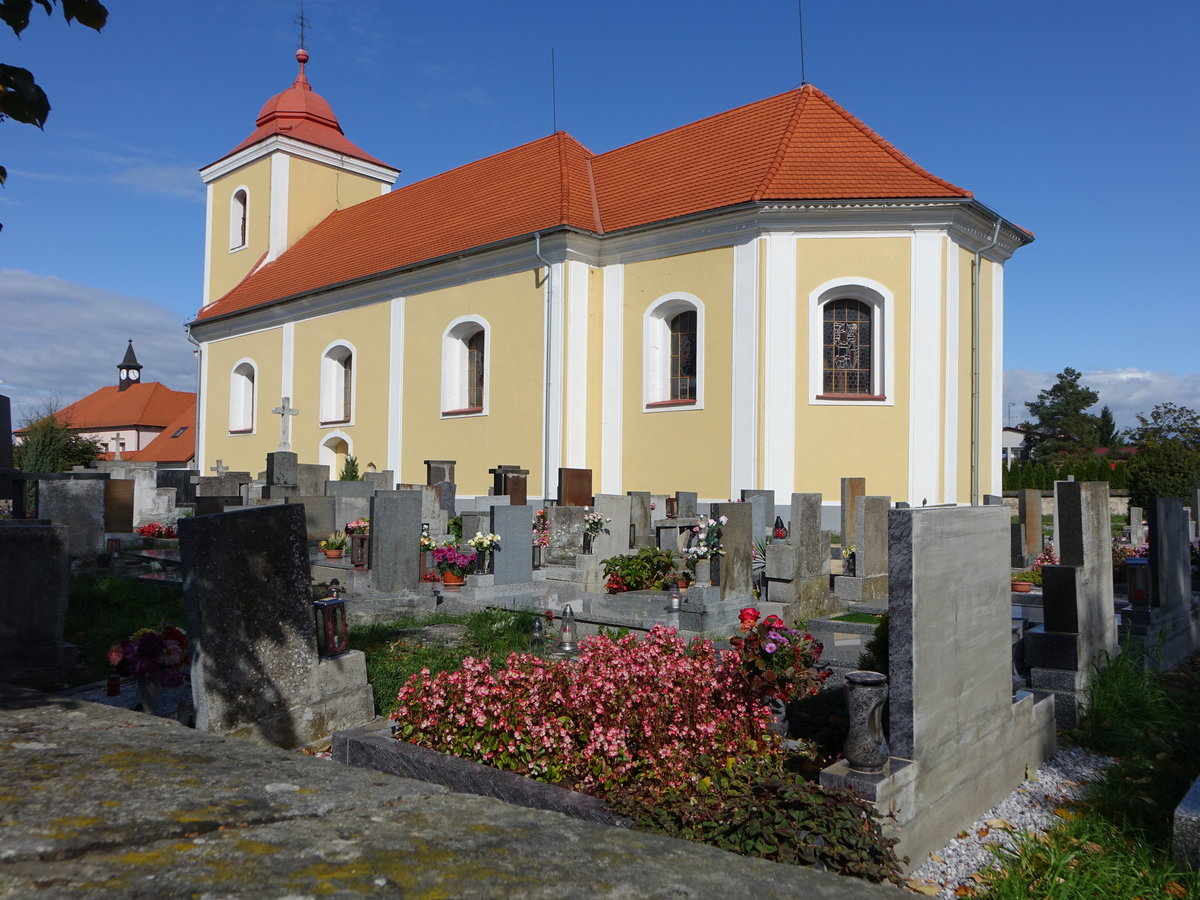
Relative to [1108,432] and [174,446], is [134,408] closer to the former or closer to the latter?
[174,446]

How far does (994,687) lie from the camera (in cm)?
438

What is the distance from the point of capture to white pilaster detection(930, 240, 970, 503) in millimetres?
16141

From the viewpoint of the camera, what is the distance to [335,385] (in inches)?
973

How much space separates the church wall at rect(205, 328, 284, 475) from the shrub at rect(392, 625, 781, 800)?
2248 centimetres

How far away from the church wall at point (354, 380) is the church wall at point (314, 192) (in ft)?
15.9

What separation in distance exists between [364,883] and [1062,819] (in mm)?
3956

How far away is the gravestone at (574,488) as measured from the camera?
14148 mm

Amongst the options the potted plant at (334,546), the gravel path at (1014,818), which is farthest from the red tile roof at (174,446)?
the gravel path at (1014,818)

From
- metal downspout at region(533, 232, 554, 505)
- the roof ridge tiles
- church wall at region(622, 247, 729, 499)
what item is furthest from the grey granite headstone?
metal downspout at region(533, 232, 554, 505)

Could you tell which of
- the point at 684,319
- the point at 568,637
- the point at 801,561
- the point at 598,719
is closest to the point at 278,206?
the point at 684,319

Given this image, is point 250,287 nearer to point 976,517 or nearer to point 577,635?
point 577,635

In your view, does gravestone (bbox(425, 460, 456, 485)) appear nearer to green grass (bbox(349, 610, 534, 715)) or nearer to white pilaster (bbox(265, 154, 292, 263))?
green grass (bbox(349, 610, 534, 715))

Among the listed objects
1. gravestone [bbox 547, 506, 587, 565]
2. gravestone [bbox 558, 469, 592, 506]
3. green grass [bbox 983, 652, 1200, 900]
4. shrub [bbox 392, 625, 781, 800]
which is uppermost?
gravestone [bbox 558, 469, 592, 506]

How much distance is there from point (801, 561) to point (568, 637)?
2.99 meters
